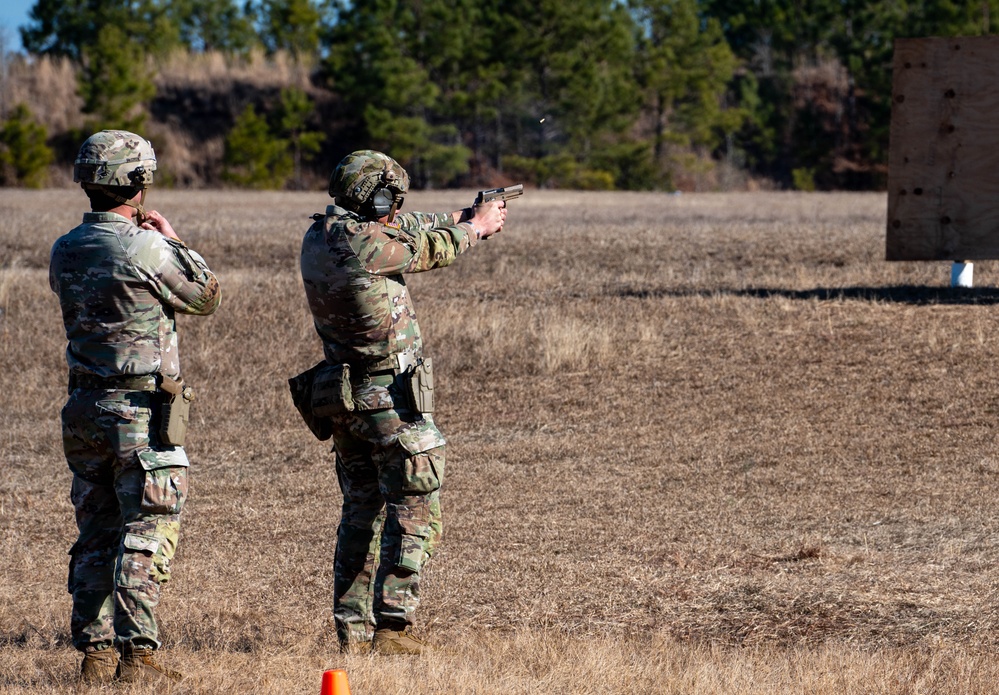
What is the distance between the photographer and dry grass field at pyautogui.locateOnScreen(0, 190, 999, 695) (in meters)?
5.20

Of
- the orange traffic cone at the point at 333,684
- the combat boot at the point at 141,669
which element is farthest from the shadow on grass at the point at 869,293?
the orange traffic cone at the point at 333,684

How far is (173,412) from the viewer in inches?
179

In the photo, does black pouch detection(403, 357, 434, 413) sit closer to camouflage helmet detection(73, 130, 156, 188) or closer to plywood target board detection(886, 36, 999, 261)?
camouflage helmet detection(73, 130, 156, 188)

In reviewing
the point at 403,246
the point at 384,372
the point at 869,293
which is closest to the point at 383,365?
the point at 384,372

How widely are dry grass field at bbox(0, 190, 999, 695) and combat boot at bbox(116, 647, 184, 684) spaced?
11cm

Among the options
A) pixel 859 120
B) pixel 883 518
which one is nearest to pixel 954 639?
pixel 883 518

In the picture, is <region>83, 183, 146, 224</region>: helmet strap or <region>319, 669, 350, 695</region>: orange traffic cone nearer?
<region>319, 669, 350, 695</region>: orange traffic cone

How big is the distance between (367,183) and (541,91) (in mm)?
38451

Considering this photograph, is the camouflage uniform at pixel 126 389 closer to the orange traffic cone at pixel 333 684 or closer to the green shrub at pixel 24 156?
the orange traffic cone at pixel 333 684

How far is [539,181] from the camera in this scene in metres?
43.7

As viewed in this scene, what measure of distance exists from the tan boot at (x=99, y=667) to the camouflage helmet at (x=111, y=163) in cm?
169

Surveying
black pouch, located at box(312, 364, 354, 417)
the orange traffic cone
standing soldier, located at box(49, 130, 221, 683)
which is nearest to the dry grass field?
standing soldier, located at box(49, 130, 221, 683)

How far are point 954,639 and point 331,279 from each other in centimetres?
303

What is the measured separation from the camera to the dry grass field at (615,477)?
17.0 feet
